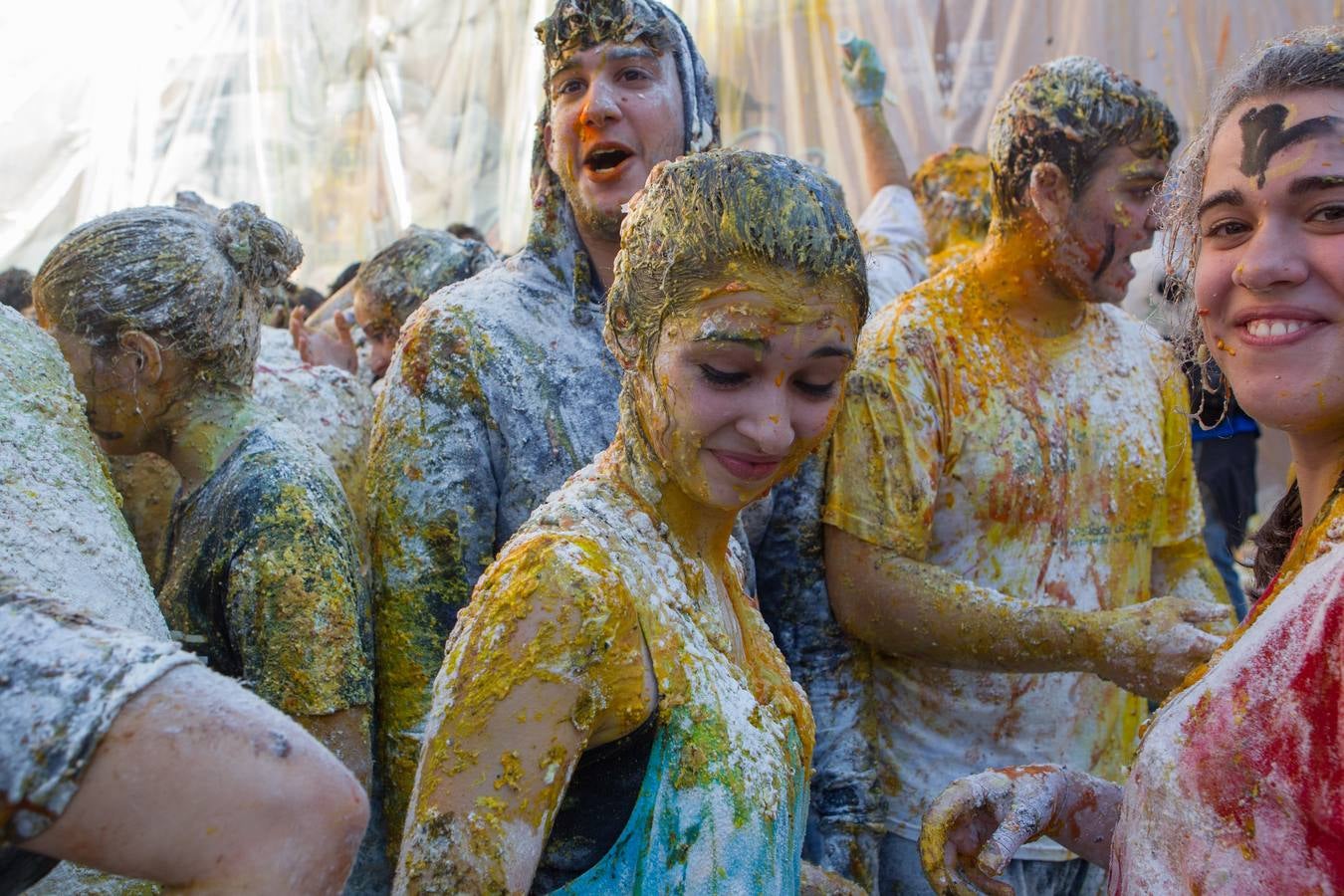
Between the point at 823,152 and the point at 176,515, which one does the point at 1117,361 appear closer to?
the point at 176,515

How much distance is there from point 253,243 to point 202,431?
0.45 metres

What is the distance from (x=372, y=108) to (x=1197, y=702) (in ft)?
23.9

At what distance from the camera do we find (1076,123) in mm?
3035

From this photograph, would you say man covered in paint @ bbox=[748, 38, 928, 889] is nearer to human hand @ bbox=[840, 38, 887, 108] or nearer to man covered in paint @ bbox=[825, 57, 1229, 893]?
man covered in paint @ bbox=[825, 57, 1229, 893]

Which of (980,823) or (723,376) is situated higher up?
(723,376)

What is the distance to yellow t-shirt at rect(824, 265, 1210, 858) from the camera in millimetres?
2883

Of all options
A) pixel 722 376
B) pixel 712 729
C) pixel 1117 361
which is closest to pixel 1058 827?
pixel 712 729

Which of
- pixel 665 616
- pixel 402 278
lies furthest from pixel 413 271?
pixel 665 616

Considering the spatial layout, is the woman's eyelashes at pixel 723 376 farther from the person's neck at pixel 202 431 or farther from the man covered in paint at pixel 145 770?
the person's neck at pixel 202 431

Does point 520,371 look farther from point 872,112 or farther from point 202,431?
point 872,112

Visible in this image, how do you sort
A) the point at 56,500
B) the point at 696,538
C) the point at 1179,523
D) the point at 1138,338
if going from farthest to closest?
the point at 1138,338
the point at 1179,523
the point at 696,538
the point at 56,500

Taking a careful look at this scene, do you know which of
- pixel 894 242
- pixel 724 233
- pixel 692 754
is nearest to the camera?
pixel 692 754

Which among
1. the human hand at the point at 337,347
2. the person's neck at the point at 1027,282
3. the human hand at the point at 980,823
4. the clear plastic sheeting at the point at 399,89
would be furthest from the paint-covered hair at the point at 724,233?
the clear plastic sheeting at the point at 399,89

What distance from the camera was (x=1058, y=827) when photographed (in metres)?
2.13
